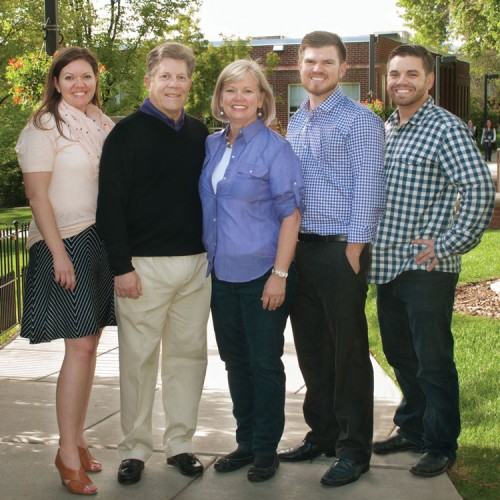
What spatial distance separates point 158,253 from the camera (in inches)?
176

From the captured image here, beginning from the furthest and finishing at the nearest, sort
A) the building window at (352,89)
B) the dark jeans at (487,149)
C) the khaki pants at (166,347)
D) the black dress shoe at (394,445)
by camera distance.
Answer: the building window at (352,89) → the dark jeans at (487,149) → the black dress shoe at (394,445) → the khaki pants at (166,347)

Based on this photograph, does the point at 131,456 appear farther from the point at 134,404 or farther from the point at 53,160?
the point at 53,160

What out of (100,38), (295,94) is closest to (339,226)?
(100,38)

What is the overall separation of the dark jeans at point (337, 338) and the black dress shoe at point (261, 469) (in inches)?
13.5

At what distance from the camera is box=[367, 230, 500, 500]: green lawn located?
4602 millimetres

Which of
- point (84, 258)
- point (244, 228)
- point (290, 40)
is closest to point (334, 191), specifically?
point (244, 228)

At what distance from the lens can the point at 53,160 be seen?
14.1ft

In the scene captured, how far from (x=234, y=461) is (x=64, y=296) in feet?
4.12

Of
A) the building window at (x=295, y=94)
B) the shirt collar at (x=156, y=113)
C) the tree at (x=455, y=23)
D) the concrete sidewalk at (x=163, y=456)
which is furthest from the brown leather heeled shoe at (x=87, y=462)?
the building window at (x=295, y=94)

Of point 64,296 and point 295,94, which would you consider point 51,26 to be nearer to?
point 64,296

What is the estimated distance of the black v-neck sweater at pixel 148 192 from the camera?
4316 mm

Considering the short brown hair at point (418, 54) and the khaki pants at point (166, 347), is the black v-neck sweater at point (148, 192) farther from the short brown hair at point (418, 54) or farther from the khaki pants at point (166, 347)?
the short brown hair at point (418, 54)

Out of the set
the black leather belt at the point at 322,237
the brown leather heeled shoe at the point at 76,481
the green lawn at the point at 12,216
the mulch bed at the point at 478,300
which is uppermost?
the black leather belt at the point at 322,237

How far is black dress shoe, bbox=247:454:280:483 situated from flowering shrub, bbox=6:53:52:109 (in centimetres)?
657
